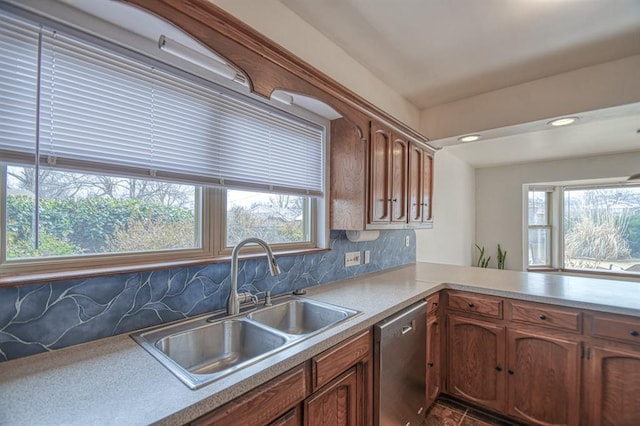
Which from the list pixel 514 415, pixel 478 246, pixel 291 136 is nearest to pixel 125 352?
pixel 291 136

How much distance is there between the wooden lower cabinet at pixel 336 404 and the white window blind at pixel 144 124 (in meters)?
1.07

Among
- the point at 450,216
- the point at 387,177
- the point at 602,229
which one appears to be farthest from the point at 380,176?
the point at 602,229

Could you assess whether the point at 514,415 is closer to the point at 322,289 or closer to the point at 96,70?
the point at 322,289

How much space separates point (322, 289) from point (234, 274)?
69cm

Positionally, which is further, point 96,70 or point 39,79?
point 96,70

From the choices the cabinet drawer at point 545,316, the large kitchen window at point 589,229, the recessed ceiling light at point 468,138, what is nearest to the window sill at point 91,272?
the cabinet drawer at point 545,316

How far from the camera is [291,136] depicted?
1882 millimetres

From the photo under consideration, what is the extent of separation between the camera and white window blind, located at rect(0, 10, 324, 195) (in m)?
1.01

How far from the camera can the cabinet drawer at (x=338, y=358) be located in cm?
106

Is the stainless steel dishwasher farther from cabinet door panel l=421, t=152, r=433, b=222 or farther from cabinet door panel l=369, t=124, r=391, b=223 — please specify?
cabinet door panel l=421, t=152, r=433, b=222

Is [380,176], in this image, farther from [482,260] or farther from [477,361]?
[482,260]

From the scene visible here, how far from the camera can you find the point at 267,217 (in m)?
1.81

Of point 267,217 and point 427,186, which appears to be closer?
point 267,217

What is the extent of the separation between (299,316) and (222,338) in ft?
1.49
